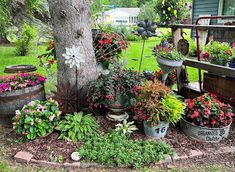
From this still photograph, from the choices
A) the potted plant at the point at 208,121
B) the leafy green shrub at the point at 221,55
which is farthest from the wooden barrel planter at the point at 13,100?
the leafy green shrub at the point at 221,55

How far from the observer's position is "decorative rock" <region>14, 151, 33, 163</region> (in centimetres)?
204

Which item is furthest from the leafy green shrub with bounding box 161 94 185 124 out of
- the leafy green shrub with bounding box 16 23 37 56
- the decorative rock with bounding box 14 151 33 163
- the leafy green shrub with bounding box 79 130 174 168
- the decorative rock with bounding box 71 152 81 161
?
the leafy green shrub with bounding box 16 23 37 56

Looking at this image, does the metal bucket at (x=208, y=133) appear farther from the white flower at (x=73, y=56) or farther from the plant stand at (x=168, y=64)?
the white flower at (x=73, y=56)

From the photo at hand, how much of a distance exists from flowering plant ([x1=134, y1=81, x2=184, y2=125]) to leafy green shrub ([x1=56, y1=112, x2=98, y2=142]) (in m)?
0.53

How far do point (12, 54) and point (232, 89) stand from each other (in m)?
6.50

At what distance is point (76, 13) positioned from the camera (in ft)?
8.27

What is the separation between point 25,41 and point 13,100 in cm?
471

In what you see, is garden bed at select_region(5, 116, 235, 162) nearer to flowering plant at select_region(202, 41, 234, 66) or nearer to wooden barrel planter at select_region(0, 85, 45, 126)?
wooden barrel planter at select_region(0, 85, 45, 126)

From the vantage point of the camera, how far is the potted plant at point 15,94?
256 cm

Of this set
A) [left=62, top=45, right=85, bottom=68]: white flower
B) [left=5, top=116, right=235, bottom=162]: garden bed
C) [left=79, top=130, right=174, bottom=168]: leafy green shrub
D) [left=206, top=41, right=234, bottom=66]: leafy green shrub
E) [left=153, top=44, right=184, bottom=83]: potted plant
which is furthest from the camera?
[left=206, top=41, right=234, bottom=66]: leafy green shrub

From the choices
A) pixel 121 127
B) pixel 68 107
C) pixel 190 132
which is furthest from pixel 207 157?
pixel 68 107

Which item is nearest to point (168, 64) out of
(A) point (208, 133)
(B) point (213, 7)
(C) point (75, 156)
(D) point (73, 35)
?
(A) point (208, 133)

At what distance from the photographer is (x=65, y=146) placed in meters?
2.22

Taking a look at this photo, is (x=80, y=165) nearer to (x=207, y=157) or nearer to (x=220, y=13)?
(x=207, y=157)
